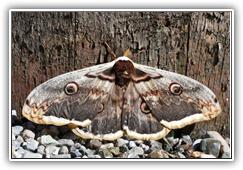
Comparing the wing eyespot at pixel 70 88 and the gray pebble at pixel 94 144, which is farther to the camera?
the gray pebble at pixel 94 144

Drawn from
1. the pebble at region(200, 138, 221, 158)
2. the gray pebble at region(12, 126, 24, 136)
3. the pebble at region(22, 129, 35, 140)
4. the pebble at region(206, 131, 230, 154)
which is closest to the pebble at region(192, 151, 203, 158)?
the pebble at region(200, 138, 221, 158)

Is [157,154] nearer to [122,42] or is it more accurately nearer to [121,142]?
[121,142]

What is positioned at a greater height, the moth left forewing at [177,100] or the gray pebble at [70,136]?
the moth left forewing at [177,100]

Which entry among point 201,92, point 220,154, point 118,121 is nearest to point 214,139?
point 220,154

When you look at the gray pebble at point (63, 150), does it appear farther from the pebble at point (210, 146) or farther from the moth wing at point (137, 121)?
the pebble at point (210, 146)

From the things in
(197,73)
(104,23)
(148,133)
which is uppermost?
(104,23)

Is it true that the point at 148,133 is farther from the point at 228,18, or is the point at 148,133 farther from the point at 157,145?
the point at 228,18

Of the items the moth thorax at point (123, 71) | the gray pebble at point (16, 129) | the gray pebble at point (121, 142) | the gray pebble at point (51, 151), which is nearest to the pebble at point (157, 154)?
the gray pebble at point (121, 142)

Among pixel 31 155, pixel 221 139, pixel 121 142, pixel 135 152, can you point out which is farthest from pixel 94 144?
pixel 221 139
